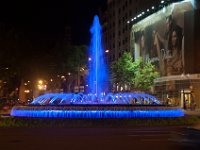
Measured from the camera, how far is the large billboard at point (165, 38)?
6519 cm

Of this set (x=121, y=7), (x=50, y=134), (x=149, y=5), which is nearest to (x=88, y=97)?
(x=50, y=134)

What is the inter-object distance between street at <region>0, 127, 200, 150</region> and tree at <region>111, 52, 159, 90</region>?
45.8 meters

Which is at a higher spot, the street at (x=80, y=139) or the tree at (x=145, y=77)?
the tree at (x=145, y=77)

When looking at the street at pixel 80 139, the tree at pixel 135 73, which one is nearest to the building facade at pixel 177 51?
the tree at pixel 135 73

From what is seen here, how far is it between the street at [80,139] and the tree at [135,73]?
1802 inches


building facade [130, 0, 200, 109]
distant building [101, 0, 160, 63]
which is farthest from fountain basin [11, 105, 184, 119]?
distant building [101, 0, 160, 63]

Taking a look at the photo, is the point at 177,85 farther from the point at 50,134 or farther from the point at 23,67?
the point at 50,134

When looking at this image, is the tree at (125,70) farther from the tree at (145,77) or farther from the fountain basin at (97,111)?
the fountain basin at (97,111)

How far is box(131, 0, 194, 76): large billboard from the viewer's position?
6519cm

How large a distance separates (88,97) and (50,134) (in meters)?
16.0

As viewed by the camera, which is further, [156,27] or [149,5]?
[149,5]

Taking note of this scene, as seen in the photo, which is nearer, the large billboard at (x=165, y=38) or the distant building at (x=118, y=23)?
the large billboard at (x=165, y=38)

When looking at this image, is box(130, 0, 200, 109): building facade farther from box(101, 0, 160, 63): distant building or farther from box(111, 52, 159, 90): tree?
box(101, 0, 160, 63): distant building

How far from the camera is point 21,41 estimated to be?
187 ft
